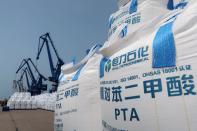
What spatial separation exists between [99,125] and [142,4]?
3.13ft

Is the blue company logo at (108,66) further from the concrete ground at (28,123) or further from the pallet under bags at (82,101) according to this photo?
the concrete ground at (28,123)

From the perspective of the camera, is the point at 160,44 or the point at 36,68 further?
the point at 36,68

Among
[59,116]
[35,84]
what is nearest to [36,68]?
[35,84]

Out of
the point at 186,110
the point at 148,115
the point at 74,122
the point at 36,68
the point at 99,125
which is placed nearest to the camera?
the point at 186,110

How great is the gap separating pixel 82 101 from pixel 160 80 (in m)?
0.97

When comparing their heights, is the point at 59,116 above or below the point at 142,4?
below

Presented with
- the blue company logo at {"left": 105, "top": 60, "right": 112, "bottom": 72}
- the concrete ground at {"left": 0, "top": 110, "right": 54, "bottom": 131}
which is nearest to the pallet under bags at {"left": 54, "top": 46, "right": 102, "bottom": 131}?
the blue company logo at {"left": 105, "top": 60, "right": 112, "bottom": 72}

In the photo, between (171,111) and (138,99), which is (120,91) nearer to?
(138,99)

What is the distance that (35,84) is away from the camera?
32562mm

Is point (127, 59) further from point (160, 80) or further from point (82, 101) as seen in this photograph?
point (82, 101)

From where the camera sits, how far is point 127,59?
1.48 meters

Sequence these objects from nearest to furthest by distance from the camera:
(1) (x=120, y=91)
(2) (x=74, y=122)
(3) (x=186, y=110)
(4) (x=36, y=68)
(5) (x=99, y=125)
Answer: (3) (x=186, y=110) → (1) (x=120, y=91) → (5) (x=99, y=125) → (2) (x=74, y=122) → (4) (x=36, y=68)

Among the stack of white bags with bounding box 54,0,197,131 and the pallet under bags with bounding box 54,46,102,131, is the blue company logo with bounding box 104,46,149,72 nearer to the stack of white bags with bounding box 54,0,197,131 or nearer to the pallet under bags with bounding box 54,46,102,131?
the stack of white bags with bounding box 54,0,197,131

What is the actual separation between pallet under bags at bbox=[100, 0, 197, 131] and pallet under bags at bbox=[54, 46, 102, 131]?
0.49 m
